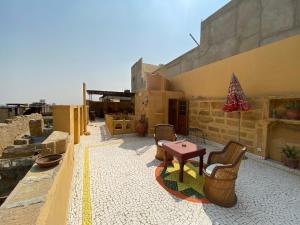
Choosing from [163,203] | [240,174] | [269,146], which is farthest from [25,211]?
[269,146]

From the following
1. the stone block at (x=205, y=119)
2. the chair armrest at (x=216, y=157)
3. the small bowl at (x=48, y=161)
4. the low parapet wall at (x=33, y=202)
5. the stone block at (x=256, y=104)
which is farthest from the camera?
the stone block at (x=205, y=119)

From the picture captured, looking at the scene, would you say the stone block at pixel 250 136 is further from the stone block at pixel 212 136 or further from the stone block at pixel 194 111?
the stone block at pixel 194 111

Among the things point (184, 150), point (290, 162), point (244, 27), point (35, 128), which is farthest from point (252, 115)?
point (35, 128)

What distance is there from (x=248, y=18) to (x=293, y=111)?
5654mm

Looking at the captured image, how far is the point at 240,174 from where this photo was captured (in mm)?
4090

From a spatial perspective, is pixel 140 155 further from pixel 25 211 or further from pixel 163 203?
pixel 25 211

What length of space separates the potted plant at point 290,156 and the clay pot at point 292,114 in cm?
84

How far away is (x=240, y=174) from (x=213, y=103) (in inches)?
131

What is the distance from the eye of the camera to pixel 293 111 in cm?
411

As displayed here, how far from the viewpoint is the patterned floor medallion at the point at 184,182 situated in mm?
3116

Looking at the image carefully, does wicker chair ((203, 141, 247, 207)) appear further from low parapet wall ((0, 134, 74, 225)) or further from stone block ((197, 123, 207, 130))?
stone block ((197, 123, 207, 130))

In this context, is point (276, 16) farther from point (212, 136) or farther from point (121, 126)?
point (121, 126)

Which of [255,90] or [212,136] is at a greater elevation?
[255,90]

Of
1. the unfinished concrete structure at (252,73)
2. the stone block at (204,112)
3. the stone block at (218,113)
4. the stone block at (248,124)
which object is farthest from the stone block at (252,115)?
the stone block at (204,112)
